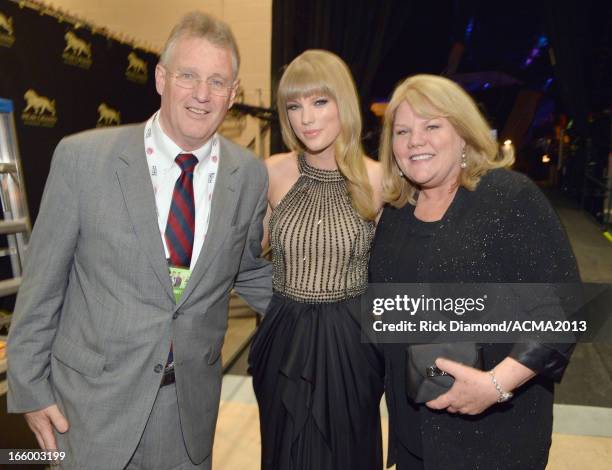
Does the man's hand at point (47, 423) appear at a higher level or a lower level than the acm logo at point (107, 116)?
lower

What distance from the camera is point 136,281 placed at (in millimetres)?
1272

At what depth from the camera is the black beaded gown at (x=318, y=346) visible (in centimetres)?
173

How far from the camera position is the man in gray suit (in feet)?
4.14

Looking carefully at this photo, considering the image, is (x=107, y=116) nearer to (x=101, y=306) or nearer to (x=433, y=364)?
(x=101, y=306)

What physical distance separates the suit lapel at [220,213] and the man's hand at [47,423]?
18.9 inches

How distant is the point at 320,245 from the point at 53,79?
2223mm

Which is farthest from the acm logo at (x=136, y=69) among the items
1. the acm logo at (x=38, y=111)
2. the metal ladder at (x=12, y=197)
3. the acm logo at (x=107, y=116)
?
the metal ladder at (x=12, y=197)

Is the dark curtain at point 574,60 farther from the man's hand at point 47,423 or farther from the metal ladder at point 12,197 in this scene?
the man's hand at point 47,423

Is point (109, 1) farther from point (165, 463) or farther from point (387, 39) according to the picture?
point (165, 463)

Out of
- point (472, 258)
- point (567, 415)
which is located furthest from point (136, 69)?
point (567, 415)

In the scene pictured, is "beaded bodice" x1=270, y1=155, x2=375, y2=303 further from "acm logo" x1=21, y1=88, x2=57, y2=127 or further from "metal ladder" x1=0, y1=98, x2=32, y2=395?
"acm logo" x1=21, y1=88, x2=57, y2=127

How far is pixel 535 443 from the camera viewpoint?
1.33 meters

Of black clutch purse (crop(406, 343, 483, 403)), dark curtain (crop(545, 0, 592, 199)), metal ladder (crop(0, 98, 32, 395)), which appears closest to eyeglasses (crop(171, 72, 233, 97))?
black clutch purse (crop(406, 343, 483, 403))

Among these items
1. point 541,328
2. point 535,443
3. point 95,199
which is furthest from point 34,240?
point 535,443
